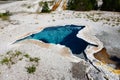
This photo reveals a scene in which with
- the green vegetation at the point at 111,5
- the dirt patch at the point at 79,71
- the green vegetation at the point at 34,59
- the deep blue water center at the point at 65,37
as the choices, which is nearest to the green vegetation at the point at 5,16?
the deep blue water center at the point at 65,37

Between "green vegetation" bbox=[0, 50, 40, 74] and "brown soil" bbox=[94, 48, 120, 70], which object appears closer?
"green vegetation" bbox=[0, 50, 40, 74]

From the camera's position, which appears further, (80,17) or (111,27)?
(80,17)

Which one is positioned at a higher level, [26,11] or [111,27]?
[111,27]

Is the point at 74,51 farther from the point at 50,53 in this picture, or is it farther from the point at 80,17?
the point at 80,17

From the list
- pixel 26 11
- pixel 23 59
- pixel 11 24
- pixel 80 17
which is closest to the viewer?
pixel 23 59

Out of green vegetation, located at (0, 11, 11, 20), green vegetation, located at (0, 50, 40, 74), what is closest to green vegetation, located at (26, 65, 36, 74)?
green vegetation, located at (0, 50, 40, 74)

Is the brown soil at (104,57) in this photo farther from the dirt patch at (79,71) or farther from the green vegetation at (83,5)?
the green vegetation at (83,5)

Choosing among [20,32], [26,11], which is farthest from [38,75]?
[26,11]

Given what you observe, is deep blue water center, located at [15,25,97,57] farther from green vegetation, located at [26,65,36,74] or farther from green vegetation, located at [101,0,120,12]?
green vegetation, located at [101,0,120,12]

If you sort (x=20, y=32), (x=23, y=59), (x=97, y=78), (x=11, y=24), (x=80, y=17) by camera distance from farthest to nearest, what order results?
1. (x=80, y=17)
2. (x=11, y=24)
3. (x=20, y=32)
4. (x=23, y=59)
5. (x=97, y=78)
